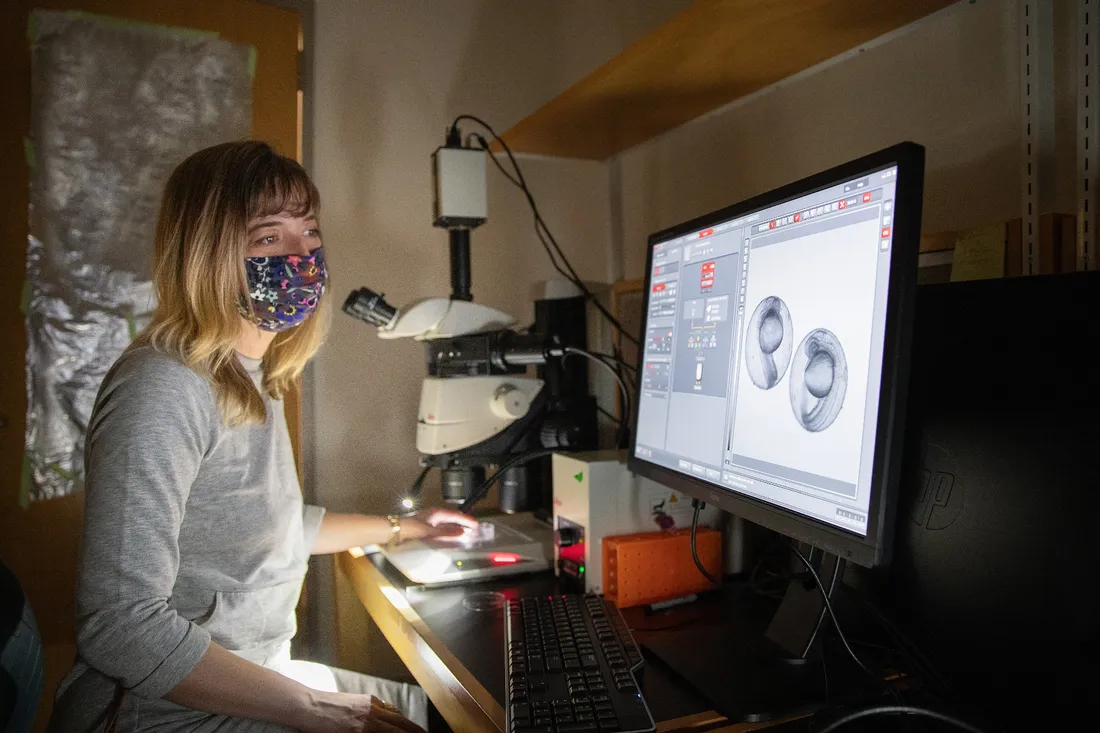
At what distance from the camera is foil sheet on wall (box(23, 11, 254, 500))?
1.54 m

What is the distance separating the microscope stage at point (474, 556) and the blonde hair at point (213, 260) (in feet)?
1.16

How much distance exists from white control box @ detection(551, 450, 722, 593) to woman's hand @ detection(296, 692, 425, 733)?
333mm

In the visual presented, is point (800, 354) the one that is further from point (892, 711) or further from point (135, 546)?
point (135, 546)

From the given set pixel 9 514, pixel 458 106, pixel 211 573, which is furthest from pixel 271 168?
pixel 9 514

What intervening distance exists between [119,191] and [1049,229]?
1.73 meters

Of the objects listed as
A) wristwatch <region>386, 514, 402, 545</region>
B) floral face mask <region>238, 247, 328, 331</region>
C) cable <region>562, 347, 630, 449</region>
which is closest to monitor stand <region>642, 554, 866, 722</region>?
cable <region>562, 347, 630, 449</region>

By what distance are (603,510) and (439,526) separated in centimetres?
41

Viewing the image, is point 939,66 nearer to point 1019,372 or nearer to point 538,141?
point 1019,372

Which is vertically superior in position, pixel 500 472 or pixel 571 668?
pixel 500 472

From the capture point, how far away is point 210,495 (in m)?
1.00

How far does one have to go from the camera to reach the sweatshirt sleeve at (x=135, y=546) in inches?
32.6

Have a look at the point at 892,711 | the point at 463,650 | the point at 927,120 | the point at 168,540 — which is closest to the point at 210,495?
the point at 168,540

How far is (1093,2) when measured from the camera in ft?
2.62

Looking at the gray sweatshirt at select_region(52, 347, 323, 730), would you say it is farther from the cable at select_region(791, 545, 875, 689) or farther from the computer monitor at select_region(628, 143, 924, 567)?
the cable at select_region(791, 545, 875, 689)
